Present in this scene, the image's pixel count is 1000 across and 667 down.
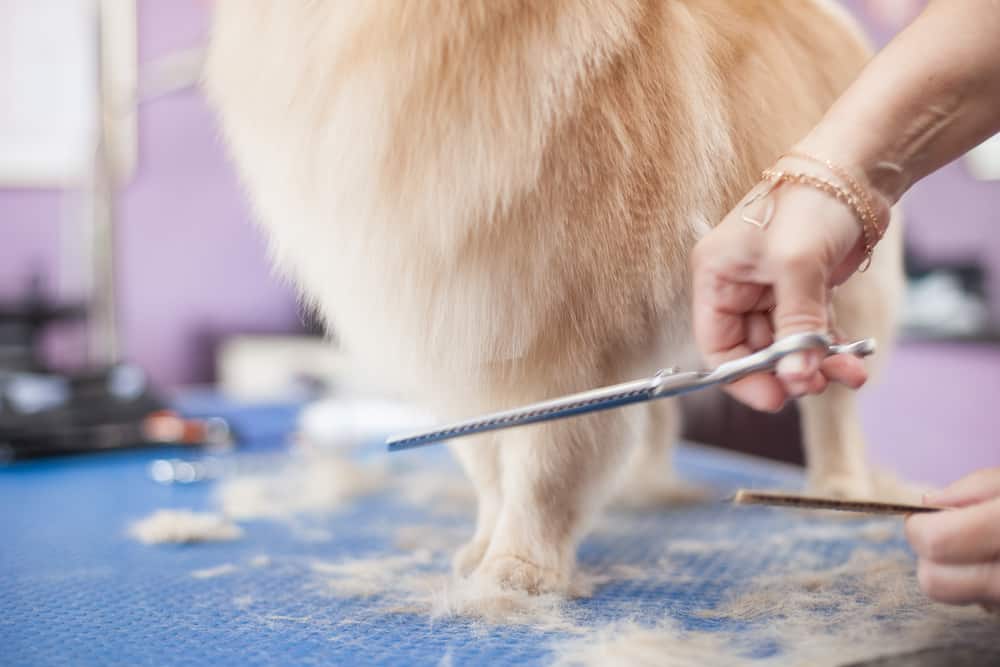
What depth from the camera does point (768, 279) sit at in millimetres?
562

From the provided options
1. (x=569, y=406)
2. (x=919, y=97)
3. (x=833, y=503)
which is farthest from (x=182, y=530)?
(x=919, y=97)

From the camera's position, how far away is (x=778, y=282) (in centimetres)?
55

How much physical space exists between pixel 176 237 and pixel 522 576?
253cm

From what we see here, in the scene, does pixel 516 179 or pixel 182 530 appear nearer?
pixel 516 179

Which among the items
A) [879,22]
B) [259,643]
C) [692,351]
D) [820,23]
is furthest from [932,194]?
[259,643]

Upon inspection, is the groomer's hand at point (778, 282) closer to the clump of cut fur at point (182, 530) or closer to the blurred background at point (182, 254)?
the clump of cut fur at point (182, 530)

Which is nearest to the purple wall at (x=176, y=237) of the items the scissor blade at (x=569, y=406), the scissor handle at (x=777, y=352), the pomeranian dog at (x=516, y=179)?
the pomeranian dog at (x=516, y=179)

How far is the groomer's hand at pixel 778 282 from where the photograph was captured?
0.54 m

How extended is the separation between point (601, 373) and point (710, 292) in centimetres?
17

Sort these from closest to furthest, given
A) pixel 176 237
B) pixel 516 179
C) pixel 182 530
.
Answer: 1. pixel 516 179
2. pixel 182 530
3. pixel 176 237

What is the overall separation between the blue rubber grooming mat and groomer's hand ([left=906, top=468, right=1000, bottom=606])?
0.39ft

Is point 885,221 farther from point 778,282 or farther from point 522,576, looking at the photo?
point 522,576

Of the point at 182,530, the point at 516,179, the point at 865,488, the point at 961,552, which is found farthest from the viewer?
the point at 865,488

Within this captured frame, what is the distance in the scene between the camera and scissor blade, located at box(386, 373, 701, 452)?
0.60 metres
